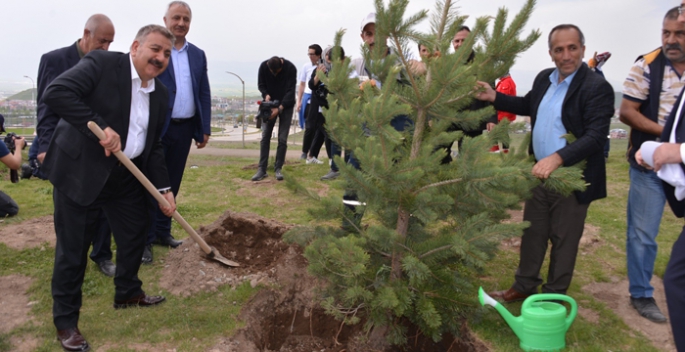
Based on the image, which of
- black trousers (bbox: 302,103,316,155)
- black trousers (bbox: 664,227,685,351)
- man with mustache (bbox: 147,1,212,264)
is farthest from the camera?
black trousers (bbox: 302,103,316,155)

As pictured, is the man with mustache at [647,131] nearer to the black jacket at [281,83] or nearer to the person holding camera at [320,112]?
the person holding camera at [320,112]

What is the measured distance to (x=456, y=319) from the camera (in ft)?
10.6

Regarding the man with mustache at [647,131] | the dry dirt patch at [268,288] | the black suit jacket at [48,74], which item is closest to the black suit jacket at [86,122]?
the black suit jacket at [48,74]

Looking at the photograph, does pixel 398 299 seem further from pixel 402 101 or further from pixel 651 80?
pixel 651 80

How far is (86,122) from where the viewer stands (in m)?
3.05

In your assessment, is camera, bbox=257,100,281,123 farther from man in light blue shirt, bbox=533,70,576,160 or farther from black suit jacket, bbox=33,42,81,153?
man in light blue shirt, bbox=533,70,576,160

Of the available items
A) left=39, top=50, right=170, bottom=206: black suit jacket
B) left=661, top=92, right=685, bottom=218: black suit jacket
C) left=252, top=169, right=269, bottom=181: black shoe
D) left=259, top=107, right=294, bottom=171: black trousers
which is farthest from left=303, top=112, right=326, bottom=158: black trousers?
left=661, top=92, right=685, bottom=218: black suit jacket

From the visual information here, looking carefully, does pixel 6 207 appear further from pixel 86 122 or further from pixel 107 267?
pixel 86 122

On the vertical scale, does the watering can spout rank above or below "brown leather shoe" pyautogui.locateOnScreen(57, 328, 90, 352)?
above

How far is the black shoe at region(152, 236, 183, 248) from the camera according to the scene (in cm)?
485

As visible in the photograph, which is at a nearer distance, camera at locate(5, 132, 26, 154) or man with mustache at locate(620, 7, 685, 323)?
man with mustache at locate(620, 7, 685, 323)

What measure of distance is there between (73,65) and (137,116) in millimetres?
1188

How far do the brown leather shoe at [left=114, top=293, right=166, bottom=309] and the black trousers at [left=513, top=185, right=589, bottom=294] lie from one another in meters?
2.65

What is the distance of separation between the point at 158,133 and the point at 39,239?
235 cm
